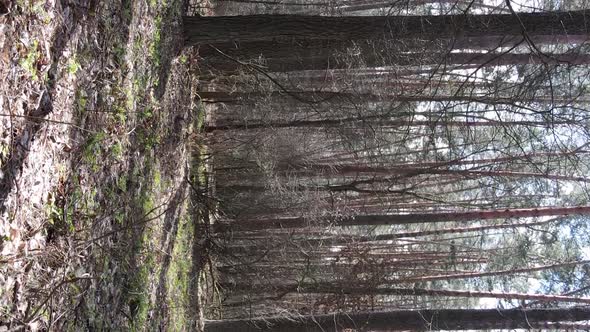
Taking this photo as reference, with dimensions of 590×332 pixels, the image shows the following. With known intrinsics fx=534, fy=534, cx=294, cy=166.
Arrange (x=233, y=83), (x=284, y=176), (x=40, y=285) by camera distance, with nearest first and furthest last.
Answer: (x=40, y=285)
(x=233, y=83)
(x=284, y=176)

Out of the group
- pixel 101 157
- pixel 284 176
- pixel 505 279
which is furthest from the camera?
pixel 505 279

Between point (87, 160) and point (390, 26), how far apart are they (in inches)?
127

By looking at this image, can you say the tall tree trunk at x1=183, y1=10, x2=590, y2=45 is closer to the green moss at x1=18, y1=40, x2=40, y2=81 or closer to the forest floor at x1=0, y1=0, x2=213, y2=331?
the forest floor at x1=0, y1=0, x2=213, y2=331

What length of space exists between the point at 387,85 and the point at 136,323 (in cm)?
453

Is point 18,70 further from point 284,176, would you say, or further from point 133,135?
point 284,176

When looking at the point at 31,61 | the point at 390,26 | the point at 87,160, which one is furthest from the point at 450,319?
the point at 31,61

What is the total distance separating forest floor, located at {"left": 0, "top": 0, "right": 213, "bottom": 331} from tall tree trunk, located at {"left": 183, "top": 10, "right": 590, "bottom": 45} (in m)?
0.95

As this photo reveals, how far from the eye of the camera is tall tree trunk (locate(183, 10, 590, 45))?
5156 mm

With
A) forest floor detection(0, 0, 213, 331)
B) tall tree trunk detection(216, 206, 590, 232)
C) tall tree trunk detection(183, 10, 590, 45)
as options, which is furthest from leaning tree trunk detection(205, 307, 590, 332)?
tall tree trunk detection(183, 10, 590, 45)

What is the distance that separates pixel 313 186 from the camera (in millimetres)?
9367

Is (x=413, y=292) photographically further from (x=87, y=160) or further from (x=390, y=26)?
(x=87, y=160)

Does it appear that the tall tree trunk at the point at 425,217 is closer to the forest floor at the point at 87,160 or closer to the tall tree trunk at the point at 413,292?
the tall tree trunk at the point at 413,292

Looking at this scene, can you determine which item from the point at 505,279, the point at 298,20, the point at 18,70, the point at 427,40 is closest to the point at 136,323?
the point at 18,70

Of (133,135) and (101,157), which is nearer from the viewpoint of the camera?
(101,157)
